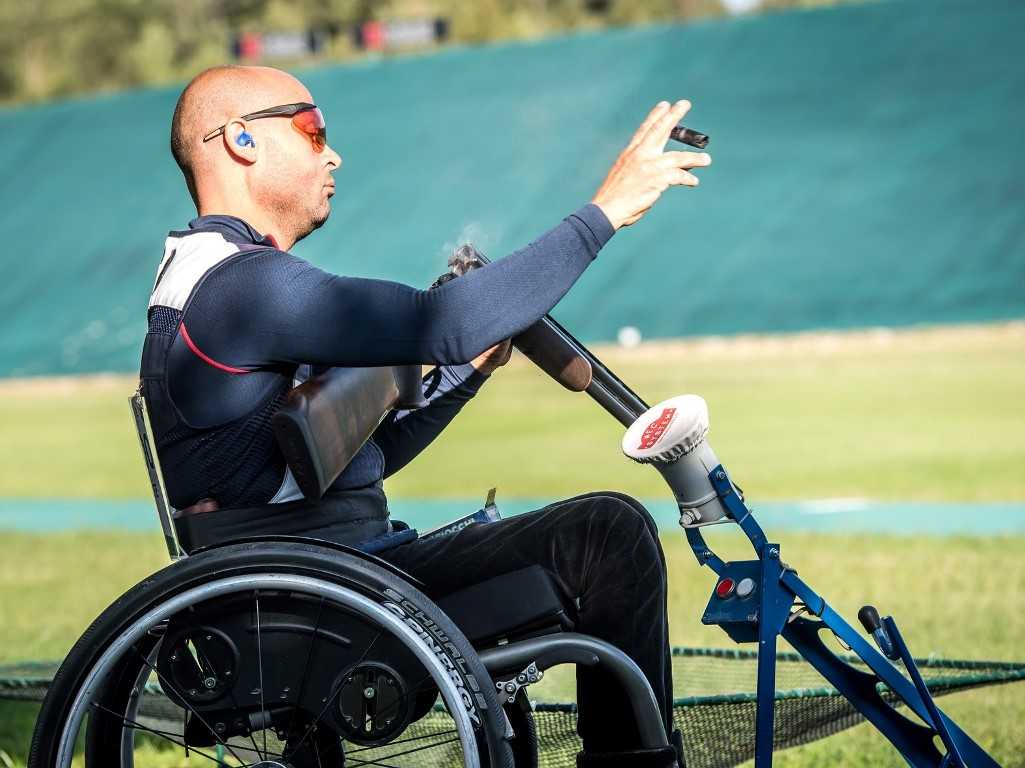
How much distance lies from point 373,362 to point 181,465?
15.3 inches

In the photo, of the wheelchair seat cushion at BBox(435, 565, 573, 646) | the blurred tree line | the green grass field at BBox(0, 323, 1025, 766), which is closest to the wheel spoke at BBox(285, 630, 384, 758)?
the wheelchair seat cushion at BBox(435, 565, 573, 646)

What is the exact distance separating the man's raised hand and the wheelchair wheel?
71 centimetres

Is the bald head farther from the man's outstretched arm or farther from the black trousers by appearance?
the black trousers

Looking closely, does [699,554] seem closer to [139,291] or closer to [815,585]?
[815,585]

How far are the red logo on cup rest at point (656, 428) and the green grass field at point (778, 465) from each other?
1.77 meters

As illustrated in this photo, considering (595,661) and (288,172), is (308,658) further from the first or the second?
(288,172)

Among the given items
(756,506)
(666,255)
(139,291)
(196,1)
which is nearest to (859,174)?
(666,255)

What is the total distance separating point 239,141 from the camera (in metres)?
2.70

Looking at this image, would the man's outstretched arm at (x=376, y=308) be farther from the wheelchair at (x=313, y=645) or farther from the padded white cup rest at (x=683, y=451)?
the padded white cup rest at (x=683, y=451)

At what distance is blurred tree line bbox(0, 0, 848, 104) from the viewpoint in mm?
51125

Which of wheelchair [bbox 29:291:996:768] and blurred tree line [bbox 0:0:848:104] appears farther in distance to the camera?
blurred tree line [bbox 0:0:848:104]

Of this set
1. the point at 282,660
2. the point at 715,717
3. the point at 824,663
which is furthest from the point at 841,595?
the point at 282,660

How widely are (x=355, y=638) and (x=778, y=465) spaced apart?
27.5 feet

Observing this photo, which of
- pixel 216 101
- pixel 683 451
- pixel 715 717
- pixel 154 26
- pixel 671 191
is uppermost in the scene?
pixel 154 26
